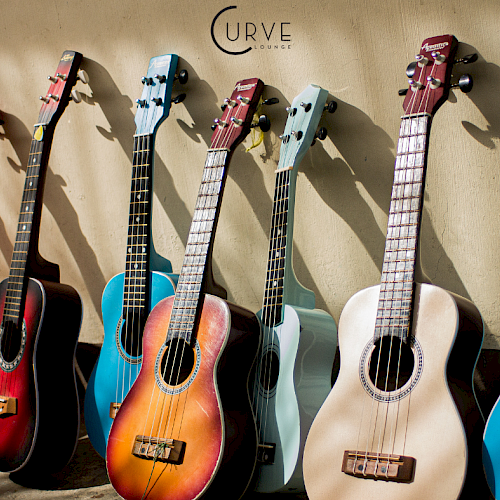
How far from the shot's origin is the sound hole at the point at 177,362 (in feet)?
5.65

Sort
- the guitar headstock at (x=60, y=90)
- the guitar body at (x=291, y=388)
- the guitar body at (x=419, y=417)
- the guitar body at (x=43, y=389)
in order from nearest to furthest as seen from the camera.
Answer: the guitar body at (x=419, y=417)
the guitar body at (x=291, y=388)
the guitar body at (x=43, y=389)
the guitar headstock at (x=60, y=90)

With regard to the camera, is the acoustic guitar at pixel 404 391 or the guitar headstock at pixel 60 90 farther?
the guitar headstock at pixel 60 90

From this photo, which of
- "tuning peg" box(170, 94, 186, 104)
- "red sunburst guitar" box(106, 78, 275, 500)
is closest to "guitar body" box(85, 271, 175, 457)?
"red sunburst guitar" box(106, 78, 275, 500)

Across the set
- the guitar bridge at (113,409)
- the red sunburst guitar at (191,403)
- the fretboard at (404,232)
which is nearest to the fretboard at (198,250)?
the red sunburst guitar at (191,403)

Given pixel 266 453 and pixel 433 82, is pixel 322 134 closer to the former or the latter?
pixel 433 82

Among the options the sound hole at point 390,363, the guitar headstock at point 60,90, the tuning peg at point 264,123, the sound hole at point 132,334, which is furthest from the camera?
the guitar headstock at point 60,90

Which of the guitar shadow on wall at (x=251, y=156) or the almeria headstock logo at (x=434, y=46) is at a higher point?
the almeria headstock logo at (x=434, y=46)

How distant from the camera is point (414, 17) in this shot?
Result: 2.00 m

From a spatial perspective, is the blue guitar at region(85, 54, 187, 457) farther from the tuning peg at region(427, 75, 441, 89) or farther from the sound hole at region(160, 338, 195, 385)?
the tuning peg at region(427, 75, 441, 89)

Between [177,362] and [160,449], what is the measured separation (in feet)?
Result: 0.90

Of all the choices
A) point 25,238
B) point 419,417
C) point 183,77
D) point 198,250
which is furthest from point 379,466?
point 183,77

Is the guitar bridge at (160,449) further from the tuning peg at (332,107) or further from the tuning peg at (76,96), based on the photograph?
the tuning peg at (76,96)

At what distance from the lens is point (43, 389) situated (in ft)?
6.26

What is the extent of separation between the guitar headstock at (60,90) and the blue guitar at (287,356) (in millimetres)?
1092
